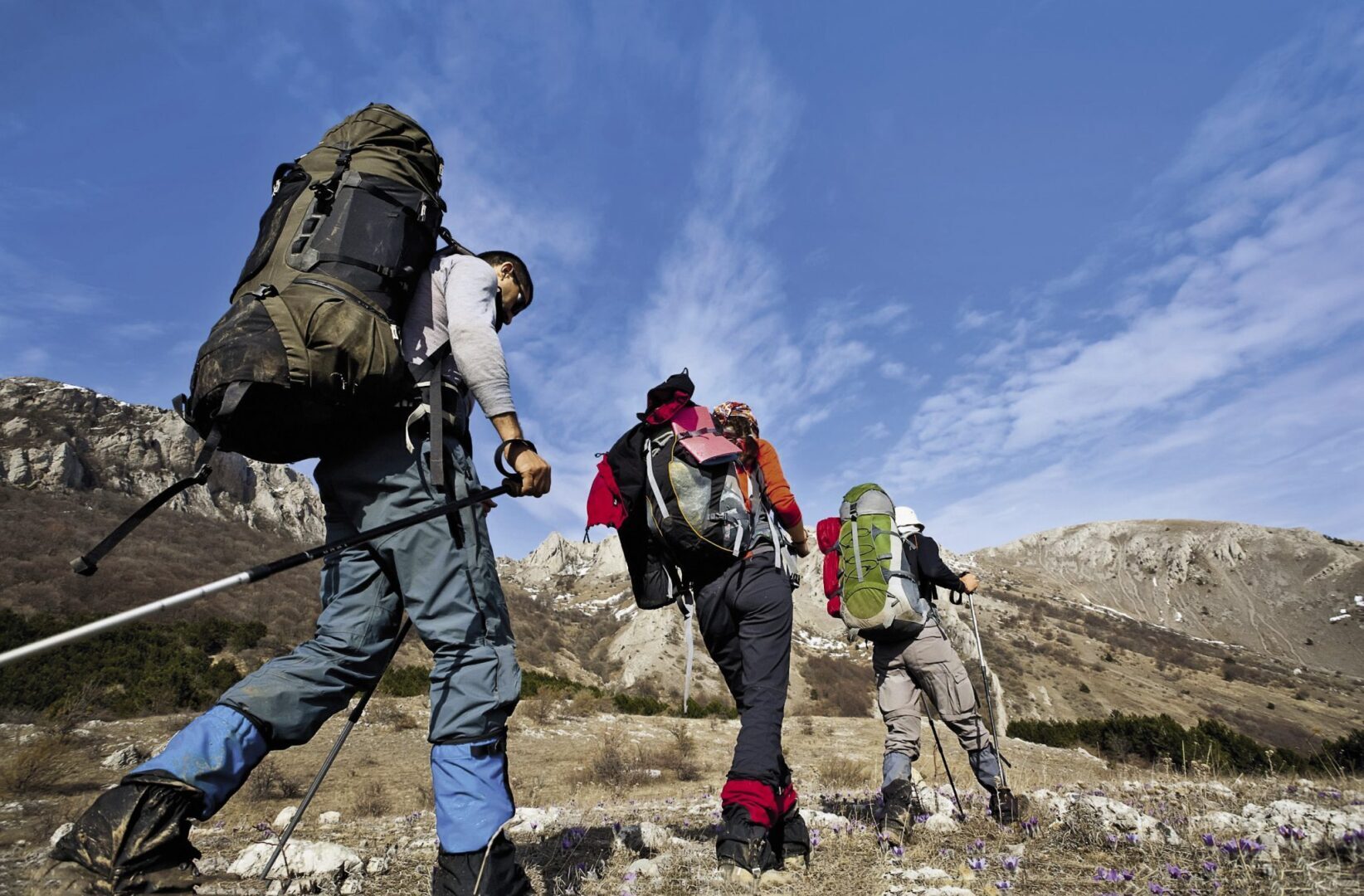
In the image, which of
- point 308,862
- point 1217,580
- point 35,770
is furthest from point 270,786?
point 1217,580

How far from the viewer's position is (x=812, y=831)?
3.61 m

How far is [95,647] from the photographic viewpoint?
13.1 meters

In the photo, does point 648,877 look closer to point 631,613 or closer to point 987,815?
point 987,815

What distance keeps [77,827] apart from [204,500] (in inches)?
2220

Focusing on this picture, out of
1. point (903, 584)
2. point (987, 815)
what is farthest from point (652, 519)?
point (987, 815)

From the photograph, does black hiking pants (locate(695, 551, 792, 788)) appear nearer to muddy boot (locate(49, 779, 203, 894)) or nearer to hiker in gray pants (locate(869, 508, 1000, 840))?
hiker in gray pants (locate(869, 508, 1000, 840))

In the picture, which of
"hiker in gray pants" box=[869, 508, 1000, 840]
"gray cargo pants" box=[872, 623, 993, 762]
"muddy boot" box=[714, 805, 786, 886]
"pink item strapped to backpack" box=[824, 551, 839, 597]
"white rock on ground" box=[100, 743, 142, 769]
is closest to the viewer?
"muddy boot" box=[714, 805, 786, 886]

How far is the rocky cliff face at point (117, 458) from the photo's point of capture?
3888 cm

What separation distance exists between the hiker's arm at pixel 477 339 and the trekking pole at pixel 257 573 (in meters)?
0.30

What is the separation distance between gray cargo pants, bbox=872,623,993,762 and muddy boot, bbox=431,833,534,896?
298 centimetres

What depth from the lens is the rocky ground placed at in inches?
88.5

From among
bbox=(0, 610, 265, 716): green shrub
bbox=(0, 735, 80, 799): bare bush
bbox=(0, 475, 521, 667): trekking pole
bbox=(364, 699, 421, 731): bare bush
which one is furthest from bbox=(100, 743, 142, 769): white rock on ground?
bbox=(0, 475, 521, 667): trekking pole

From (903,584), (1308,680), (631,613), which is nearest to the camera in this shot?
(903,584)

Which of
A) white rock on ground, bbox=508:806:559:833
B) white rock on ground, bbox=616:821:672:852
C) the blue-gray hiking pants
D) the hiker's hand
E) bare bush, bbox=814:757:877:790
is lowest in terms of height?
bare bush, bbox=814:757:877:790
